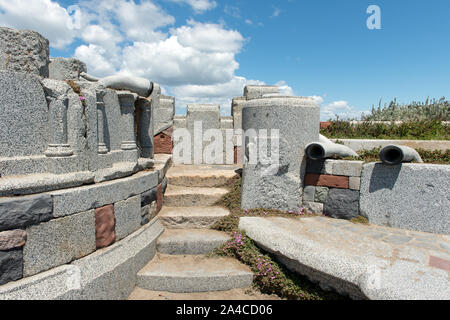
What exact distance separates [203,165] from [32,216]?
157 inches

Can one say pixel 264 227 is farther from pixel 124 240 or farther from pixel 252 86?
pixel 252 86

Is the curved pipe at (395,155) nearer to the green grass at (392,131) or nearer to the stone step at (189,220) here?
the stone step at (189,220)

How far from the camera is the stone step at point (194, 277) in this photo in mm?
3117

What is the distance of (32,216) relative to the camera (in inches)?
91.7

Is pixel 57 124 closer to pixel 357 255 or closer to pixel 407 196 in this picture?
pixel 357 255

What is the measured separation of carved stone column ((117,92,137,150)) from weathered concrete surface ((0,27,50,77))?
1100 millimetres

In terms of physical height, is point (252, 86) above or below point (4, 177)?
above

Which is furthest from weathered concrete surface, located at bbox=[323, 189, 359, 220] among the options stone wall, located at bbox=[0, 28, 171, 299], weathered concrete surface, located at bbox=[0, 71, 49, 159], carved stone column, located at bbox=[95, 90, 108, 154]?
weathered concrete surface, located at bbox=[0, 71, 49, 159]

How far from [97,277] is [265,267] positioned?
1.71 m

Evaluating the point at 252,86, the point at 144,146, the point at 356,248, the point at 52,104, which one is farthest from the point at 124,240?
the point at 252,86

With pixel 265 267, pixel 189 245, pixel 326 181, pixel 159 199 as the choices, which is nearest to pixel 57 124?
pixel 159 199

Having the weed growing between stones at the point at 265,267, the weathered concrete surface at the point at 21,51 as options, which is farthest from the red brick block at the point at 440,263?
the weathered concrete surface at the point at 21,51

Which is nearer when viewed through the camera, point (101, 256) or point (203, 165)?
point (101, 256)
